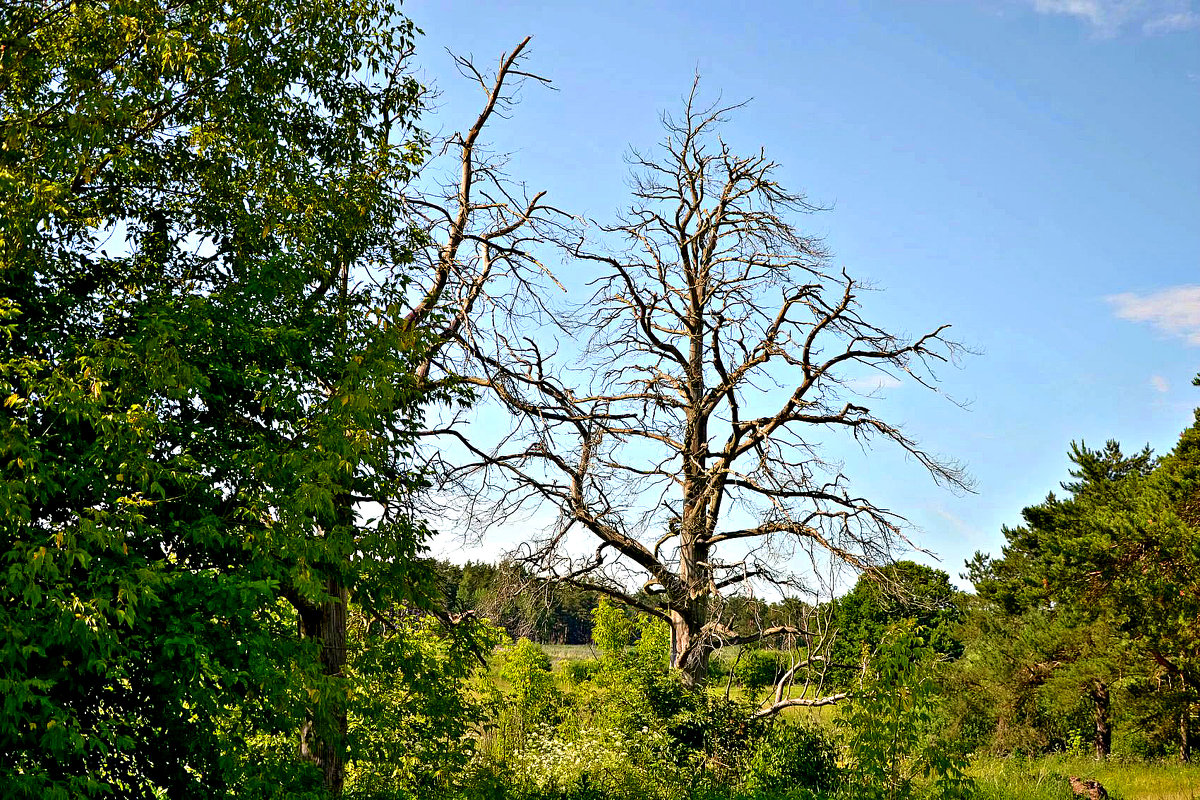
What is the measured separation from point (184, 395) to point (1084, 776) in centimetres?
1995

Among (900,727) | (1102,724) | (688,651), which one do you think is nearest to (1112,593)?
(688,651)

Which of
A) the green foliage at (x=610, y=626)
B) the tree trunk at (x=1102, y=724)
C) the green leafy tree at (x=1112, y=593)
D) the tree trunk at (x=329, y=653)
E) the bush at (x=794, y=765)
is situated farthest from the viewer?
the green foliage at (x=610, y=626)

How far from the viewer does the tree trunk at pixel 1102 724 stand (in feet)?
84.6

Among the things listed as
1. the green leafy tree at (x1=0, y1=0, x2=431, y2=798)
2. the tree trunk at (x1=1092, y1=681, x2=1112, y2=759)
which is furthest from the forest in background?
the tree trunk at (x1=1092, y1=681, x2=1112, y2=759)

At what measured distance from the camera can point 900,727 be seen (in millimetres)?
10844

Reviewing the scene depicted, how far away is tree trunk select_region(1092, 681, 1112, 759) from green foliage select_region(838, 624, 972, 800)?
55.6ft

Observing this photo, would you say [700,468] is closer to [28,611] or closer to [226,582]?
[226,582]

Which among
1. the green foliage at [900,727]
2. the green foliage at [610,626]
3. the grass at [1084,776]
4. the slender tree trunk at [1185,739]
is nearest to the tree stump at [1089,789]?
the grass at [1084,776]

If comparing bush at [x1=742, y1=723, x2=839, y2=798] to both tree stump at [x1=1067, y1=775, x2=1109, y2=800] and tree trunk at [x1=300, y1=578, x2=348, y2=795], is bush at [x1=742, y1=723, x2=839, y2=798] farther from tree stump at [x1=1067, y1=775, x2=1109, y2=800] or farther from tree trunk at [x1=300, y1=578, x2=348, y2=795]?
tree trunk at [x1=300, y1=578, x2=348, y2=795]

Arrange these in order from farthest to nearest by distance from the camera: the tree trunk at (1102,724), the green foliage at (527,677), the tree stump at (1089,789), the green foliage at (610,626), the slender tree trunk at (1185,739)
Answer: the green foliage at (610,626) → the tree trunk at (1102,724) → the slender tree trunk at (1185,739) → the green foliage at (527,677) → the tree stump at (1089,789)

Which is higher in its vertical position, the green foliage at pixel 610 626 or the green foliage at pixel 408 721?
the green foliage at pixel 610 626

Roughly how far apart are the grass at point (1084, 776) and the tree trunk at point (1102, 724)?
204cm

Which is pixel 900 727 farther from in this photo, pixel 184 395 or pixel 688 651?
pixel 184 395

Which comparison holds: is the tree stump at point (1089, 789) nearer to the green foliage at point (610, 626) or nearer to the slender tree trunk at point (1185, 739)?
the slender tree trunk at point (1185, 739)
